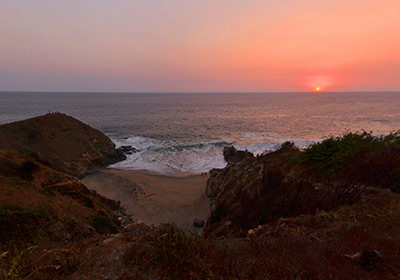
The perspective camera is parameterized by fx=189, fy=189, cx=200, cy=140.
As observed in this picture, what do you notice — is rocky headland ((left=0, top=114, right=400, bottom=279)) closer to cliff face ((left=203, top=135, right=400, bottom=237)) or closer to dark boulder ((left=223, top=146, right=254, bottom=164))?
cliff face ((left=203, top=135, right=400, bottom=237))

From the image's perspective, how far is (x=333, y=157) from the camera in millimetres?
7262

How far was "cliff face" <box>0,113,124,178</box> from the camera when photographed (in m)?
21.1

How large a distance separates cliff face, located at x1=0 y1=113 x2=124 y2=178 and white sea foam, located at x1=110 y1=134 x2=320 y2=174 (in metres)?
2.79

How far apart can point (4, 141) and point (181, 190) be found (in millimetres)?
21419

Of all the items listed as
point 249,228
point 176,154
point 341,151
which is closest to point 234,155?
point 176,154

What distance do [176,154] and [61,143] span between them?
14810 millimetres

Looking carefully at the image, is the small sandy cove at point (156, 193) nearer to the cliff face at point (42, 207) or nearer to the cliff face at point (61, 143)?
the cliff face at point (42, 207)

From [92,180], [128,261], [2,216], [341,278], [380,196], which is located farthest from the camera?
[92,180]

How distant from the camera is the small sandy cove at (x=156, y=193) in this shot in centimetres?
1271

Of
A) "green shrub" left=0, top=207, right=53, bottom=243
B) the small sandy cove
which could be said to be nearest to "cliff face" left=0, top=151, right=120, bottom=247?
"green shrub" left=0, top=207, right=53, bottom=243

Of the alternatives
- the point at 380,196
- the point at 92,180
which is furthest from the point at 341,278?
the point at 92,180

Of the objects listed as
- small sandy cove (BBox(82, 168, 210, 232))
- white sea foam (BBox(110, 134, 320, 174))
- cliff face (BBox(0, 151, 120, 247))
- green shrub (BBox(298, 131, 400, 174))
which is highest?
green shrub (BBox(298, 131, 400, 174))

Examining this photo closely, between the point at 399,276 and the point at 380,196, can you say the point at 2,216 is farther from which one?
the point at 380,196

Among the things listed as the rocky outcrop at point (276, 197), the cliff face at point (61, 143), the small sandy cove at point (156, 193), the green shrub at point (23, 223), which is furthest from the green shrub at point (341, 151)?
the cliff face at point (61, 143)
